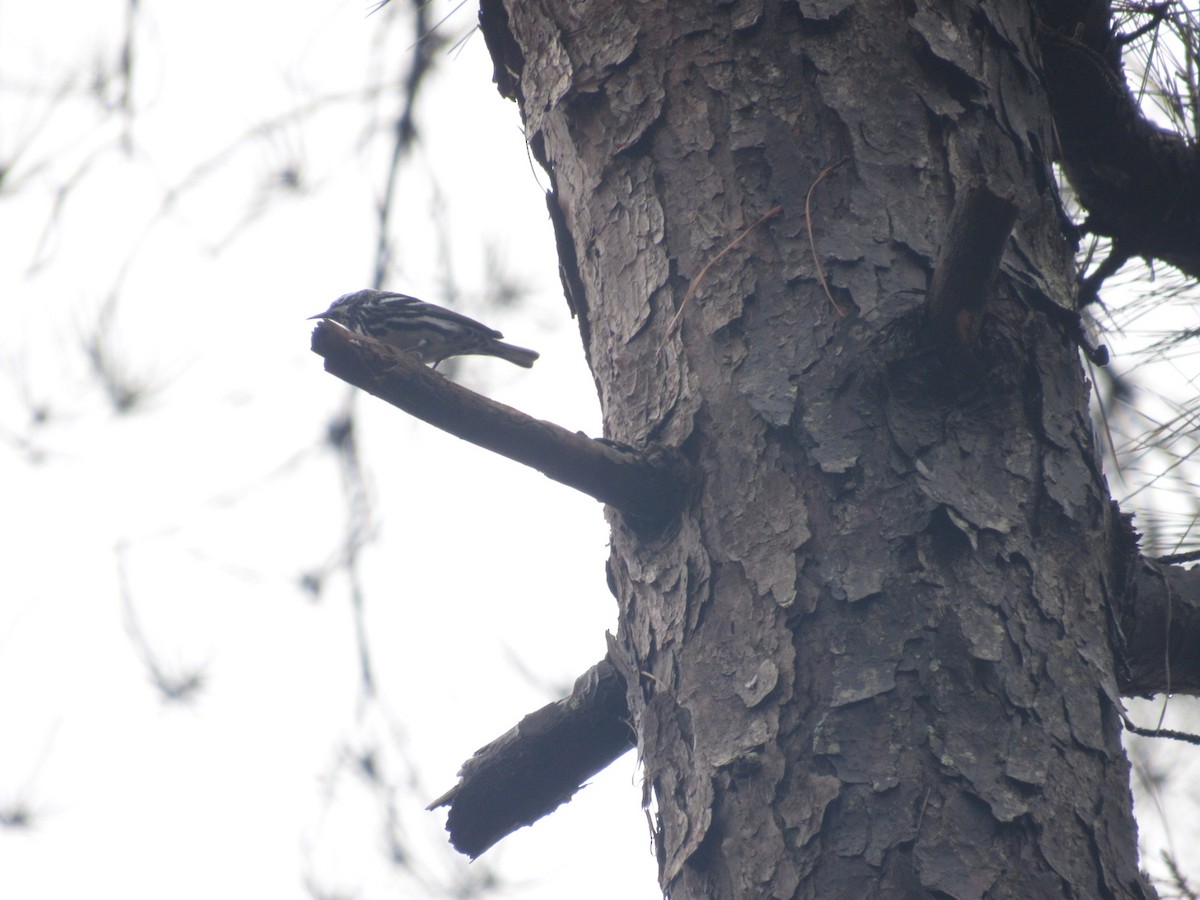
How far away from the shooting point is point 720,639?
1582 millimetres

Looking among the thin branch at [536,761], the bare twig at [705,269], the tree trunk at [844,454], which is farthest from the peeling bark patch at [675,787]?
the bare twig at [705,269]

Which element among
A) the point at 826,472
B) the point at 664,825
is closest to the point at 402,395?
the point at 826,472

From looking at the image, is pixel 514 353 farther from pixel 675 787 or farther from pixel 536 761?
pixel 675 787

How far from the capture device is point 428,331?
389cm

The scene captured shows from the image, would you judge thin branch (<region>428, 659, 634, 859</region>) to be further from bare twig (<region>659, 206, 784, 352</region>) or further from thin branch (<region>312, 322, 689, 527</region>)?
bare twig (<region>659, 206, 784, 352</region>)

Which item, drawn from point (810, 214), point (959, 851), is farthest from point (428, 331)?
point (959, 851)

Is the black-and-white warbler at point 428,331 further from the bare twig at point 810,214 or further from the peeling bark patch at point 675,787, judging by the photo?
the peeling bark patch at point 675,787

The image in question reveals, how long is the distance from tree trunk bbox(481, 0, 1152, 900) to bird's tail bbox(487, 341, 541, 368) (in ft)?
6.25

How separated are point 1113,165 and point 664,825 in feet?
5.73

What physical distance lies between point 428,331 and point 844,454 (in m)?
2.53

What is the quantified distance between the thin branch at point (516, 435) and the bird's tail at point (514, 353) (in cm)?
230

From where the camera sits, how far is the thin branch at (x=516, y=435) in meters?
1.53

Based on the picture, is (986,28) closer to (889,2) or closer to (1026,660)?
(889,2)

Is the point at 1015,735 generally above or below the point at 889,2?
below
